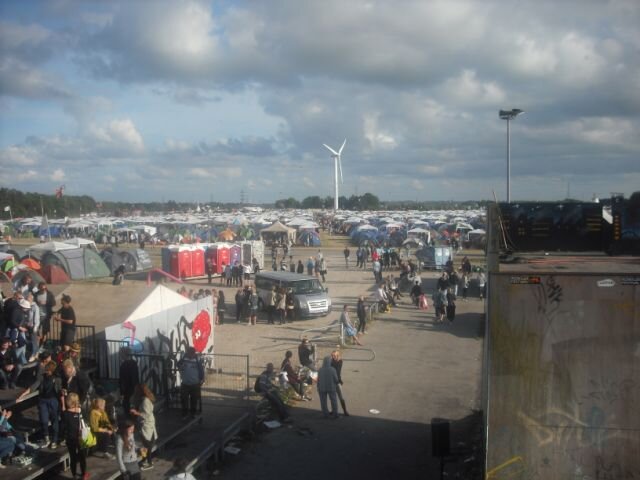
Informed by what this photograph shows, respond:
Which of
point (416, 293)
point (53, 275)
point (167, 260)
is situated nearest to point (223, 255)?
point (167, 260)

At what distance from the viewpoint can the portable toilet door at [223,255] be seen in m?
34.6

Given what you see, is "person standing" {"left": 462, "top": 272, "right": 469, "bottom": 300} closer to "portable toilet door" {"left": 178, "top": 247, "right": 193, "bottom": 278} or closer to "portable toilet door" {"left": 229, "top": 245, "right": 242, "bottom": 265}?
"portable toilet door" {"left": 229, "top": 245, "right": 242, "bottom": 265}

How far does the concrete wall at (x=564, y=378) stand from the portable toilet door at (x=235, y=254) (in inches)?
1167

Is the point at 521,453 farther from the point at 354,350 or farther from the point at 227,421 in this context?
the point at 354,350

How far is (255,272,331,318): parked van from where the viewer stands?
22.3 metres

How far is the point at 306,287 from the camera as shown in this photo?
2292 cm

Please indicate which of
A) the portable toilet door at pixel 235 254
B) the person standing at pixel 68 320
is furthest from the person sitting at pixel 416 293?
the person standing at pixel 68 320

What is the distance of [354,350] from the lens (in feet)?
56.7

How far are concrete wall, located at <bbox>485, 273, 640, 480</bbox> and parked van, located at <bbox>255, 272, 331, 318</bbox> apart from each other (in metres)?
16.3

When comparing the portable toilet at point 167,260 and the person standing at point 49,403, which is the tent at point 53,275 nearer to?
the portable toilet at point 167,260

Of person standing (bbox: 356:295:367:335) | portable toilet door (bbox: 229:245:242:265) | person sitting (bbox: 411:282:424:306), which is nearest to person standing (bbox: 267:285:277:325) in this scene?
person standing (bbox: 356:295:367:335)

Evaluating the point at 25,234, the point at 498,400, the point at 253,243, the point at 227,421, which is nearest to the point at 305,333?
the point at 227,421

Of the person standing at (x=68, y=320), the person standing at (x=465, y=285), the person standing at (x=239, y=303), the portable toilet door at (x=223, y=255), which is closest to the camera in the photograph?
the person standing at (x=68, y=320)

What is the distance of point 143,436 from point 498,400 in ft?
17.7
